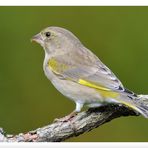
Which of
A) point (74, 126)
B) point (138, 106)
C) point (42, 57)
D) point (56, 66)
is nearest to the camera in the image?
point (138, 106)

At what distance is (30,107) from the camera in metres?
6.56

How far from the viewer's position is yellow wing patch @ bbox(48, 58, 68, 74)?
6.35 meters

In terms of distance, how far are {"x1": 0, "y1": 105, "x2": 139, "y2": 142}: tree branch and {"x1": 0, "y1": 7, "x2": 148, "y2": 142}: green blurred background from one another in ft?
0.69

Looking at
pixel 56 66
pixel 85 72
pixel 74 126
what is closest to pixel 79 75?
pixel 85 72

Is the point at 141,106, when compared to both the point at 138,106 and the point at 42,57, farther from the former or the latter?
the point at 42,57

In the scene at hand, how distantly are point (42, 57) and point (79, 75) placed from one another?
37 centimetres

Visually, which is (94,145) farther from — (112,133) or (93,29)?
(93,29)

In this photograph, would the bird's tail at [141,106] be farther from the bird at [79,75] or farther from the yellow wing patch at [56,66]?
the yellow wing patch at [56,66]

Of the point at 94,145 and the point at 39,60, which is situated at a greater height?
the point at 39,60

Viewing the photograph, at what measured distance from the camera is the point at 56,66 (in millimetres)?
6387

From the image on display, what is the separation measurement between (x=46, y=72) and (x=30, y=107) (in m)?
0.26

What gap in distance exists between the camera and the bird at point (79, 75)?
6.13 metres

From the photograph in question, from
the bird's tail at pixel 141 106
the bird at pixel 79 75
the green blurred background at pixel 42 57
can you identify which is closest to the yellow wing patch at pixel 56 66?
the bird at pixel 79 75

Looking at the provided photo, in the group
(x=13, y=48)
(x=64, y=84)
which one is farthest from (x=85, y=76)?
(x=13, y=48)
